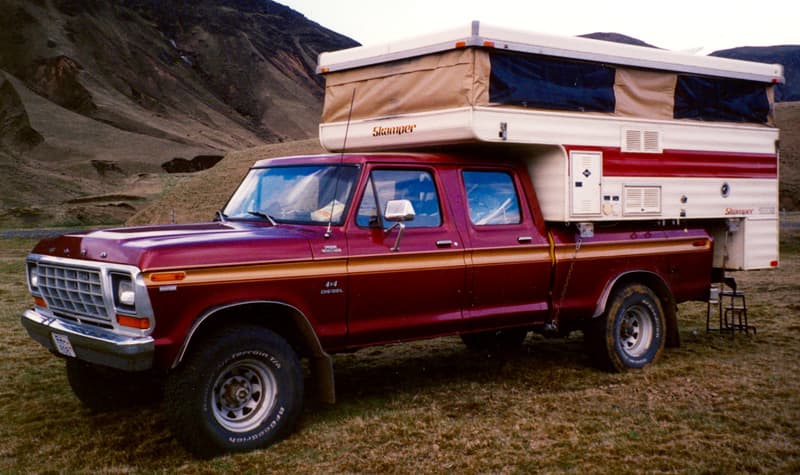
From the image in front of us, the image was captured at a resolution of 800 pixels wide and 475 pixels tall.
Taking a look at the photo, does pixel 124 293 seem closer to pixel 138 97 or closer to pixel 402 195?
pixel 402 195

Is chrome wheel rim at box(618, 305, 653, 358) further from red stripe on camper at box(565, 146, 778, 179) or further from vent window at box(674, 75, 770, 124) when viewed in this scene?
vent window at box(674, 75, 770, 124)

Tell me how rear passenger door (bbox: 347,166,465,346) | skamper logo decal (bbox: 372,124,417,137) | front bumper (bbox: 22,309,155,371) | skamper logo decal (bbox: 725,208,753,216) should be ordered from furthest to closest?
skamper logo decal (bbox: 725,208,753,216) < skamper logo decal (bbox: 372,124,417,137) < rear passenger door (bbox: 347,166,465,346) < front bumper (bbox: 22,309,155,371)

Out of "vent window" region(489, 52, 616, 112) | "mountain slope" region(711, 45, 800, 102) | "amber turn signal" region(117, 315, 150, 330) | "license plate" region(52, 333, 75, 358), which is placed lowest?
"license plate" region(52, 333, 75, 358)

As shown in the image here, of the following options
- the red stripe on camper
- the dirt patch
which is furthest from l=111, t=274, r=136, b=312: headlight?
the dirt patch

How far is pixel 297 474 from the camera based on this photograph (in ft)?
17.8

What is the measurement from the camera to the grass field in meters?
5.62

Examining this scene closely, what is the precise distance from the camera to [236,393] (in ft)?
19.4

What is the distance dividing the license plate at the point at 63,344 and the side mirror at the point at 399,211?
2.33 metres

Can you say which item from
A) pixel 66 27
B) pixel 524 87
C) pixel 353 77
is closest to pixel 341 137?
pixel 353 77

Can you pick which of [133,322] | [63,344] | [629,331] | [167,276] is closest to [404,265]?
[167,276]

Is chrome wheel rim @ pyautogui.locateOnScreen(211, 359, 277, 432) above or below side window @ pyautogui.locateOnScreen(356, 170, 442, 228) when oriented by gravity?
below

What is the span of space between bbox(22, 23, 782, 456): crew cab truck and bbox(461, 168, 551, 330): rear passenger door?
17 millimetres

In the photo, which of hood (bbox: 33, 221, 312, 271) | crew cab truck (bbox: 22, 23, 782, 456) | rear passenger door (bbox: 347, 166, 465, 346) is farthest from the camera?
rear passenger door (bbox: 347, 166, 465, 346)

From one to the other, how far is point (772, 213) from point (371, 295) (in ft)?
16.7
